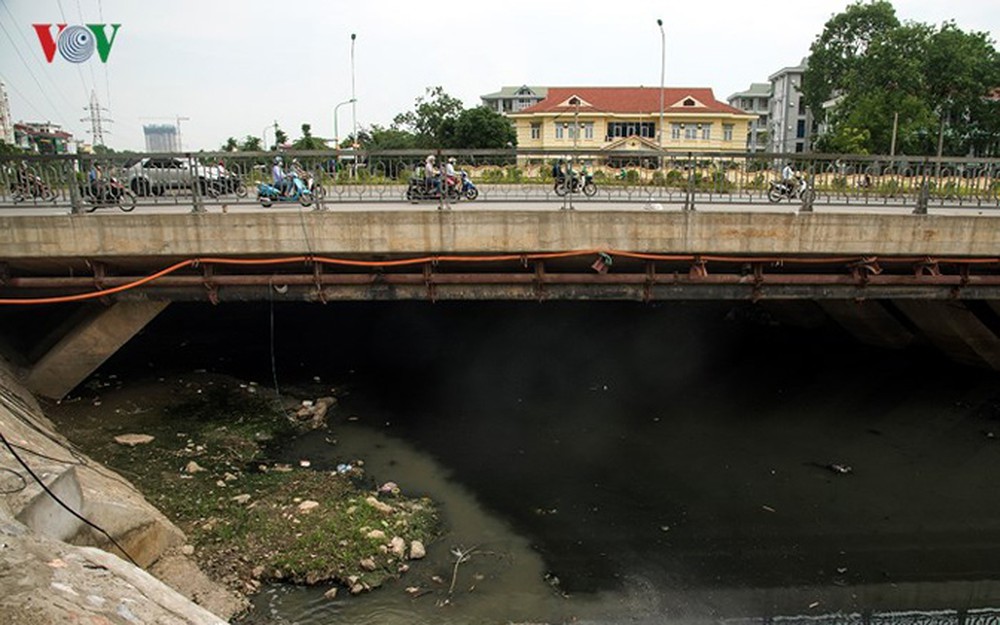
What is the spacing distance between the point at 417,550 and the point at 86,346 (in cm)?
661

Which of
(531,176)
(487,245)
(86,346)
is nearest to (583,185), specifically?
(531,176)

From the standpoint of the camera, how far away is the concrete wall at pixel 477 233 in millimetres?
9320

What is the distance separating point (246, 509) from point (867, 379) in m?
12.3

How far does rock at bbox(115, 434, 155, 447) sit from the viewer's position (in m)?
9.53

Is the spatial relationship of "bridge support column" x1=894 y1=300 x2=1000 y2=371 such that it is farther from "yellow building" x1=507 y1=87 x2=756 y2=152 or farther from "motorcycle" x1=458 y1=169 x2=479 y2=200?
"yellow building" x1=507 y1=87 x2=756 y2=152

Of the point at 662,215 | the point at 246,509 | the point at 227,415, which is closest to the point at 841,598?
the point at 662,215

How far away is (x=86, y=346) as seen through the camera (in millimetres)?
10320

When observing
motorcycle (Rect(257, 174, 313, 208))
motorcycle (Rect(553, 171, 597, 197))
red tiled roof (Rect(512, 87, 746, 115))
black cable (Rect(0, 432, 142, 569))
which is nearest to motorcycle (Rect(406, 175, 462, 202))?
motorcycle (Rect(257, 174, 313, 208))

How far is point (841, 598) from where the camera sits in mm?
7246

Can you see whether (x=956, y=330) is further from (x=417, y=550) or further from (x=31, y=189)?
(x=31, y=189)

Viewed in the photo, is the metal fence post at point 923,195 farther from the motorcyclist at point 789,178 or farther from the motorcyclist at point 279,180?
the motorcyclist at point 279,180

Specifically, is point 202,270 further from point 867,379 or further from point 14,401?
point 867,379

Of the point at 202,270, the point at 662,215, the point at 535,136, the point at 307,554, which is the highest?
the point at 535,136

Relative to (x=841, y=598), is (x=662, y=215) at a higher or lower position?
higher
